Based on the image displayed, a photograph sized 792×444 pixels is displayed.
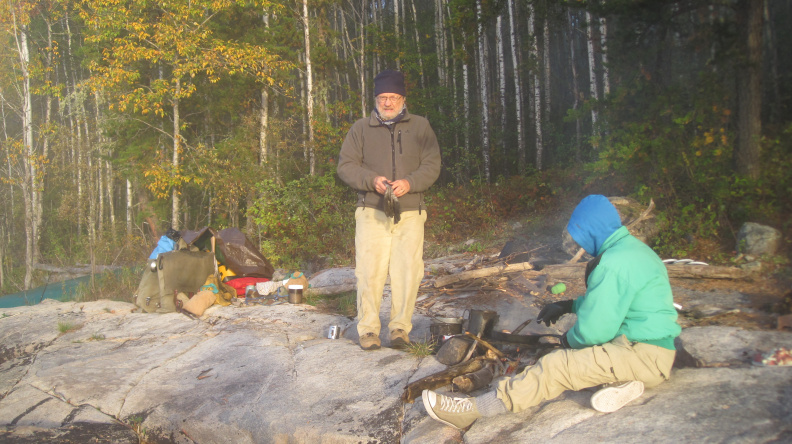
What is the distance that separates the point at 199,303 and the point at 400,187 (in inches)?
148

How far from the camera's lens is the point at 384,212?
15.3ft

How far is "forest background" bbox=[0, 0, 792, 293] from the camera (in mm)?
9078

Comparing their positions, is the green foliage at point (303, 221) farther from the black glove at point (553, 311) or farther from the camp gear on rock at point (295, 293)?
the black glove at point (553, 311)

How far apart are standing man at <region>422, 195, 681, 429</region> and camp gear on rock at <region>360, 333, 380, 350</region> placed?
1.62m

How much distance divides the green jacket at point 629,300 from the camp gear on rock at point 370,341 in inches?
81.4

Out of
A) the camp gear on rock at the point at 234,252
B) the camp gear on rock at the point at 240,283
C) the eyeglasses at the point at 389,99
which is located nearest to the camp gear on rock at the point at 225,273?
the camp gear on rock at the point at 234,252

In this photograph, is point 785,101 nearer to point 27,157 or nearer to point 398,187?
point 398,187

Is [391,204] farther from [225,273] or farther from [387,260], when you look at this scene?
[225,273]

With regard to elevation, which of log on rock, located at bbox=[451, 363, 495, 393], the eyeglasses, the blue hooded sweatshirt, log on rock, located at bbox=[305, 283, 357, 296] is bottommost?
log on rock, located at bbox=[305, 283, 357, 296]

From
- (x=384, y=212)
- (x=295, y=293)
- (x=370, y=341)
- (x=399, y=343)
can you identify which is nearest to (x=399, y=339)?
(x=399, y=343)

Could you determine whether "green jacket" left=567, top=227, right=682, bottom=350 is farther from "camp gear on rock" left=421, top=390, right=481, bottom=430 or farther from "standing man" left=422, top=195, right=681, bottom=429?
"camp gear on rock" left=421, top=390, right=481, bottom=430

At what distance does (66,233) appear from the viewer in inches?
1177

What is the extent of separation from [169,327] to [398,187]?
3.72 m

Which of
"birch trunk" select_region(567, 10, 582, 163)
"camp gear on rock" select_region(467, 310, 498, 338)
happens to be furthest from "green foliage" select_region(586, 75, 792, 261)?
"camp gear on rock" select_region(467, 310, 498, 338)
